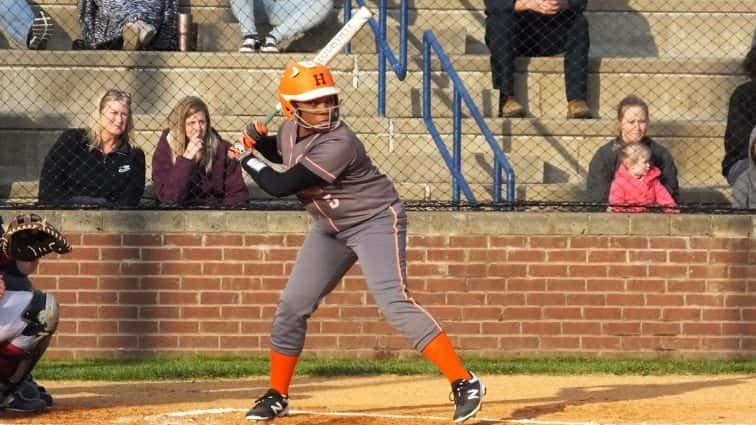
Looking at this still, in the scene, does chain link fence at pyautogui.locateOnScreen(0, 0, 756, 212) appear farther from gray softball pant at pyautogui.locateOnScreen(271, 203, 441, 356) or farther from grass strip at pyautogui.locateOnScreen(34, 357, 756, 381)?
gray softball pant at pyautogui.locateOnScreen(271, 203, 441, 356)

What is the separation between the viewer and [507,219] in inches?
407

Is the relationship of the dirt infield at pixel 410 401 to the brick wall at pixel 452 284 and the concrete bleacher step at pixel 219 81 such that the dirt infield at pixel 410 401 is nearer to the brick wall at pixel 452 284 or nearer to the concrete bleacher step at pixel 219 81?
the brick wall at pixel 452 284

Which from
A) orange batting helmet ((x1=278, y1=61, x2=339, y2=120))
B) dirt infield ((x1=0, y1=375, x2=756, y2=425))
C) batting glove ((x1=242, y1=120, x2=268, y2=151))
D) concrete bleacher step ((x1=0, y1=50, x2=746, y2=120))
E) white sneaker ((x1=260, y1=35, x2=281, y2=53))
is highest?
white sneaker ((x1=260, y1=35, x2=281, y2=53))

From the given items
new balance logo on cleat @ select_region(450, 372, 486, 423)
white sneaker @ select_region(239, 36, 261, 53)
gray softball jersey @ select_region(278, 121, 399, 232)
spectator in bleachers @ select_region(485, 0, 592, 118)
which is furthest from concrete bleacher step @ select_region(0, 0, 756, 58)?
new balance logo on cleat @ select_region(450, 372, 486, 423)

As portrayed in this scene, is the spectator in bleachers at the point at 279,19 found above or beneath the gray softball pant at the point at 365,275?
above

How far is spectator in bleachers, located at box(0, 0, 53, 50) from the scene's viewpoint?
1254 centimetres

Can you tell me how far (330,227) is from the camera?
7.73 meters

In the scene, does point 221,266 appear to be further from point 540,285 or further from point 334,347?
point 540,285

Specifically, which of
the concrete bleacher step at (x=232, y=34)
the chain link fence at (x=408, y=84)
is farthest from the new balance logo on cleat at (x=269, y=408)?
the concrete bleacher step at (x=232, y=34)

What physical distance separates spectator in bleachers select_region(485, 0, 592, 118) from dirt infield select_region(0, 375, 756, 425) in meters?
2.89

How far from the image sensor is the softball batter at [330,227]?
7488 millimetres

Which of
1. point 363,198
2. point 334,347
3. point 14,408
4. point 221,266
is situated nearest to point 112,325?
point 221,266

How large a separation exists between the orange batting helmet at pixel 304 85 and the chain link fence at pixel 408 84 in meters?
3.41

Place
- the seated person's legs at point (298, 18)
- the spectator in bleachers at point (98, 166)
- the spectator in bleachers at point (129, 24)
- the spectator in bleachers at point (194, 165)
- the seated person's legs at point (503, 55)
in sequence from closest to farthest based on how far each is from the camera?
the spectator in bleachers at point (194, 165)
the spectator in bleachers at point (98, 166)
the seated person's legs at point (503, 55)
the spectator in bleachers at point (129, 24)
the seated person's legs at point (298, 18)
